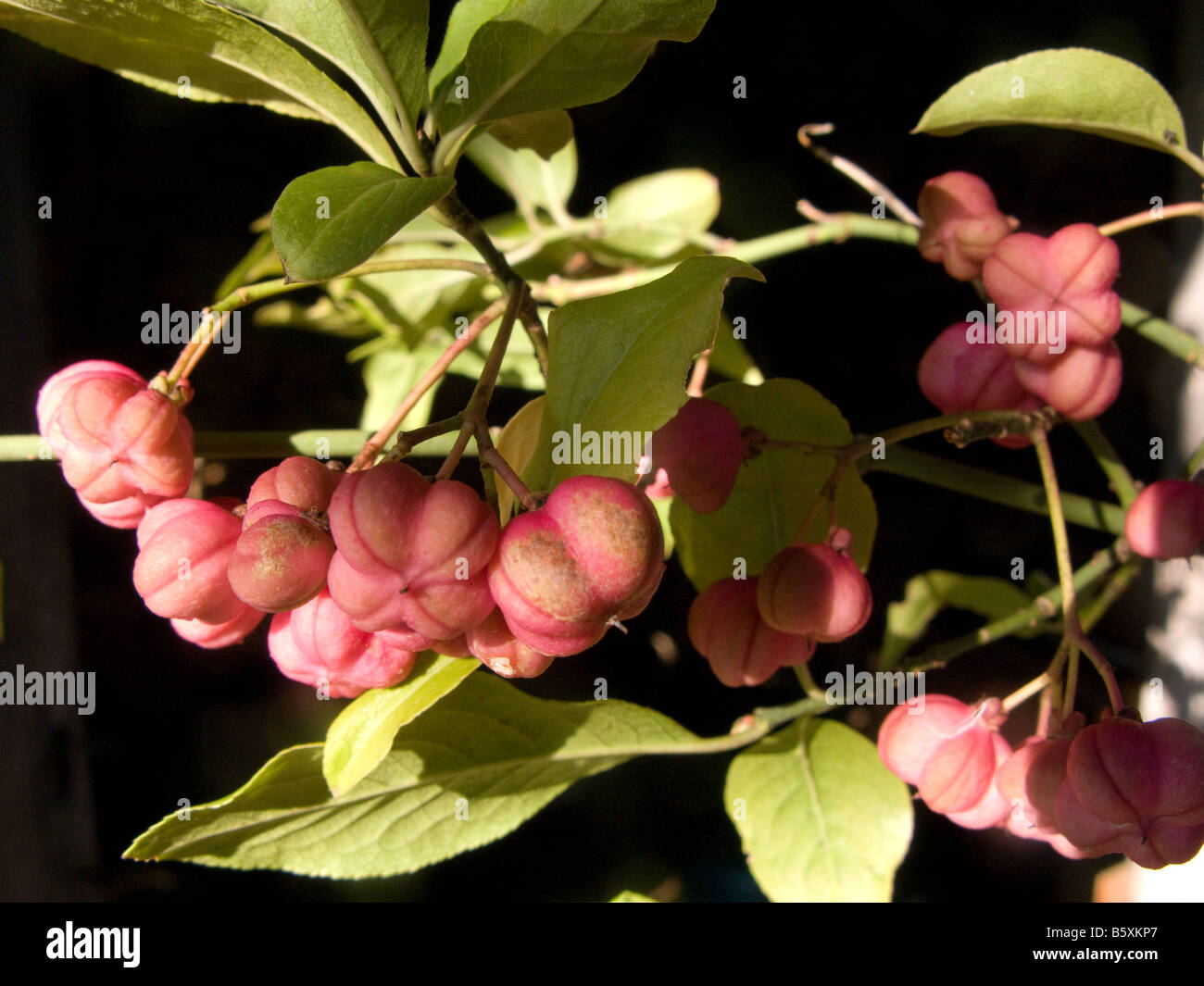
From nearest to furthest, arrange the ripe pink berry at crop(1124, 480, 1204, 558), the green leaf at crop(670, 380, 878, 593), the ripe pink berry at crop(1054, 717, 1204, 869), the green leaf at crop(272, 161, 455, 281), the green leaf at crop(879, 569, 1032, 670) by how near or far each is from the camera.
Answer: the green leaf at crop(272, 161, 455, 281) → the ripe pink berry at crop(1054, 717, 1204, 869) → the ripe pink berry at crop(1124, 480, 1204, 558) → the green leaf at crop(670, 380, 878, 593) → the green leaf at crop(879, 569, 1032, 670)

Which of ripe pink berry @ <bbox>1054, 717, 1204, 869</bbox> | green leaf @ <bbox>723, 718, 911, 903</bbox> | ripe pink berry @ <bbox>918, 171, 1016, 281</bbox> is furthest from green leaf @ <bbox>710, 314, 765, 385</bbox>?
ripe pink berry @ <bbox>1054, 717, 1204, 869</bbox>

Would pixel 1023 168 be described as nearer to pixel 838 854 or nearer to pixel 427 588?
pixel 838 854

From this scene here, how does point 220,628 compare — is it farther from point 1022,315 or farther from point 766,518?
point 1022,315

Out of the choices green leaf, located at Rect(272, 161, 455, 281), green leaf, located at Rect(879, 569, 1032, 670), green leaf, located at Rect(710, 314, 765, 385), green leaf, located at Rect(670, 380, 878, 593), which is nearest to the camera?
green leaf, located at Rect(272, 161, 455, 281)

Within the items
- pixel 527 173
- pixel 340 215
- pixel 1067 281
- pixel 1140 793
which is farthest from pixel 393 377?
pixel 1140 793

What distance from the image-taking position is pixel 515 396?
1.14 m

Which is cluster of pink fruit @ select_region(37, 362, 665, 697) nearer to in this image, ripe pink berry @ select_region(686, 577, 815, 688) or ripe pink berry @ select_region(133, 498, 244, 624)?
ripe pink berry @ select_region(133, 498, 244, 624)

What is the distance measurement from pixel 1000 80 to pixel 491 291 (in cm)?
54

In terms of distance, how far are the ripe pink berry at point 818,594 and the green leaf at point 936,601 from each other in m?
0.46

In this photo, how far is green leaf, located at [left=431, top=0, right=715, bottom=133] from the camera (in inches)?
18.5

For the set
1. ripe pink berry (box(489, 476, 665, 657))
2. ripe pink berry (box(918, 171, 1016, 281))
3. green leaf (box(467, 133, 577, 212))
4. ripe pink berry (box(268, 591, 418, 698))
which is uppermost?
green leaf (box(467, 133, 577, 212))

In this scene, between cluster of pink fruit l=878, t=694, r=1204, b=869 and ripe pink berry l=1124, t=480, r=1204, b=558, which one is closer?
cluster of pink fruit l=878, t=694, r=1204, b=869

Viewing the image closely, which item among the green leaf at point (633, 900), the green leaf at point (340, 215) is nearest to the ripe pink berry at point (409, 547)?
the green leaf at point (340, 215)

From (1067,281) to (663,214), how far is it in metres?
0.52
